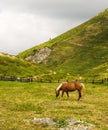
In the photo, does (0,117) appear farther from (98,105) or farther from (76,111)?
(98,105)

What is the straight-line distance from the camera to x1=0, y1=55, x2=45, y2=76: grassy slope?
134750 millimetres

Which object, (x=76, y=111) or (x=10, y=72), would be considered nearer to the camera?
(x=76, y=111)

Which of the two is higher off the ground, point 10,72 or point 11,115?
point 10,72

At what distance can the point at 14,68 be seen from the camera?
141250mm

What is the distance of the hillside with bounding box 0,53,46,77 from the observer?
13475 centimetres

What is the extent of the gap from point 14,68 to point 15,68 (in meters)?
0.62

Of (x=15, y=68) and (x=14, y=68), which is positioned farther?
(x=15, y=68)

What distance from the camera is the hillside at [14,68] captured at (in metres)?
135

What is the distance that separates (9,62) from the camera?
493 feet

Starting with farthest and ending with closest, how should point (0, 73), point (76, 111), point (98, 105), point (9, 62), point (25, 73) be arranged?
Result: point (9, 62), point (25, 73), point (0, 73), point (98, 105), point (76, 111)

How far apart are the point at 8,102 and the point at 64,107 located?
7.10 metres

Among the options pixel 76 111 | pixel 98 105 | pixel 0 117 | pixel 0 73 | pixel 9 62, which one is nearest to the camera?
pixel 0 117

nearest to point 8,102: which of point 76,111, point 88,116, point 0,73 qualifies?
point 76,111

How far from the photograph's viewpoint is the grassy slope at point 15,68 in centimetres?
13475
